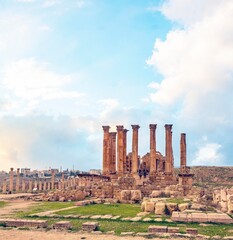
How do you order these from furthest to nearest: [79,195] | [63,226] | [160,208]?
[79,195]
[160,208]
[63,226]

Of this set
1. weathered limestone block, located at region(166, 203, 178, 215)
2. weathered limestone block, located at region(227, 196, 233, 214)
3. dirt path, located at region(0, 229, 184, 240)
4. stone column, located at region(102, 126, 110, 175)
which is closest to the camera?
dirt path, located at region(0, 229, 184, 240)

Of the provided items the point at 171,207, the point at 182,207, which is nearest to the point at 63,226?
the point at 171,207

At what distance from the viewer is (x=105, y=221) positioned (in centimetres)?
1505

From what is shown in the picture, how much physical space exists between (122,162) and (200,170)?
27888mm

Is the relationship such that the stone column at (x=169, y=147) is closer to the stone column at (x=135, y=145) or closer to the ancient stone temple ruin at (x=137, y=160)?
the ancient stone temple ruin at (x=137, y=160)

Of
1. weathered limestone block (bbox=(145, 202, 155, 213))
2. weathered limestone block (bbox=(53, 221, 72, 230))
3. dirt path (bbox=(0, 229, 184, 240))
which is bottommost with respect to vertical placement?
dirt path (bbox=(0, 229, 184, 240))

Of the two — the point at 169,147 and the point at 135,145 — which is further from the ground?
the point at 135,145

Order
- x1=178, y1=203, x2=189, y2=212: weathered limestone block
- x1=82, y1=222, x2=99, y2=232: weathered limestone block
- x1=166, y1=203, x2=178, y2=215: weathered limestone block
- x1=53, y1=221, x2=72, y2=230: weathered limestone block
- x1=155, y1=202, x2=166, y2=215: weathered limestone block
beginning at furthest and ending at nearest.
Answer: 1. x1=178, y1=203, x2=189, y2=212: weathered limestone block
2. x1=166, y1=203, x2=178, y2=215: weathered limestone block
3. x1=155, y1=202, x2=166, y2=215: weathered limestone block
4. x1=53, y1=221, x2=72, y2=230: weathered limestone block
5. x1=82, y1=222, x2=99, y2=232: weathered limestone block

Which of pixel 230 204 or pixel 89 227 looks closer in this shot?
pixel 89 227

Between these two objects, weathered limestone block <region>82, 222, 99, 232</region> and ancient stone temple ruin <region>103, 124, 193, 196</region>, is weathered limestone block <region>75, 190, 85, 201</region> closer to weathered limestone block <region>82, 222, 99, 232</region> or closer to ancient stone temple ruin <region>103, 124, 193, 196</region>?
ancient stone temple ruin <region>103, 124, 193, 196</region>

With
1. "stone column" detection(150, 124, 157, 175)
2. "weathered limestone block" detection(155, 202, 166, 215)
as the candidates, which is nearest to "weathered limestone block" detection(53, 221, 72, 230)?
"weathered limestone block" detection(155, 202, 166, 215)

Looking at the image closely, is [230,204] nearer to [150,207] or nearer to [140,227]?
[150,207]

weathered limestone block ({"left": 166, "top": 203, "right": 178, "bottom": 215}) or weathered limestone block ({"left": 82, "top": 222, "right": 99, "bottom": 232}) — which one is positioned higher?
weathered limestone block ({"left": 166, "top": 203, "right": 178, "bottom": 215})

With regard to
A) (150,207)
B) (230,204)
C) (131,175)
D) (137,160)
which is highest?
(137,160)
